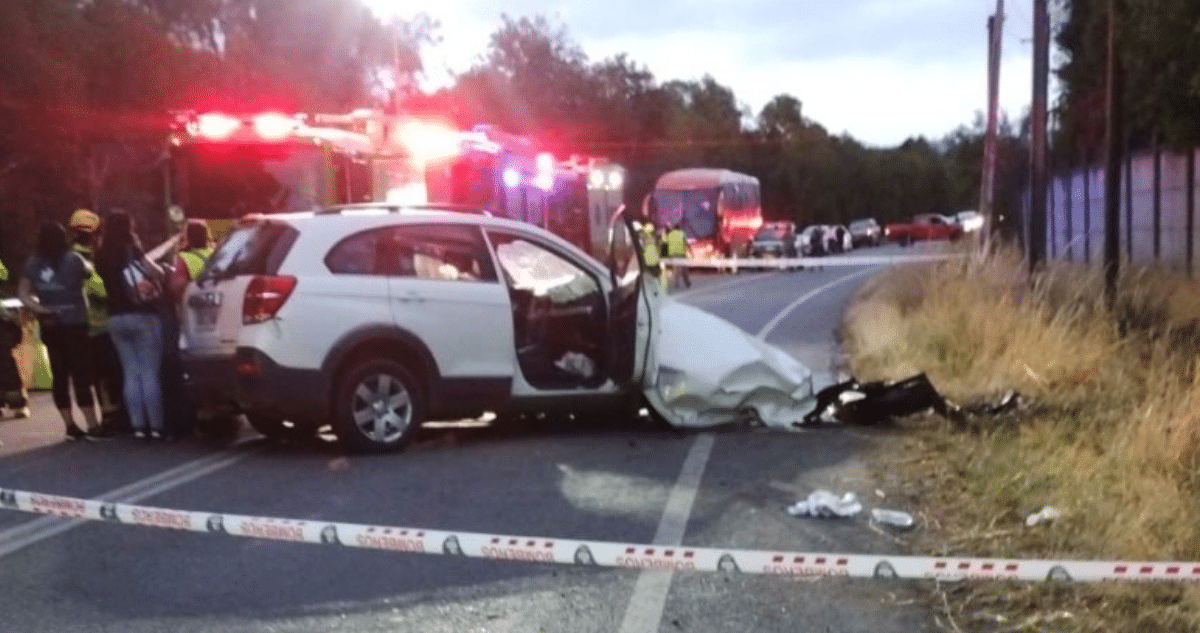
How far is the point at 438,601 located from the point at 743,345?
526 centimetres

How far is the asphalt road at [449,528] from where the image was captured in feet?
21.7

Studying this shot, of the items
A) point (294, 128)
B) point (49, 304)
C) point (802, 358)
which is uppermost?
point (294, 128)

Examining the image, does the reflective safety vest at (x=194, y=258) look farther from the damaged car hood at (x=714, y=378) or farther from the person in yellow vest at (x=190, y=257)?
the damaged car hood at (x=714, y=378)

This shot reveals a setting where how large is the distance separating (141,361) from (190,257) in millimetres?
915

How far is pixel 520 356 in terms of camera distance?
11266 millimetres

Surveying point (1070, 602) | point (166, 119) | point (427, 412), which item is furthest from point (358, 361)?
point (166, 119)

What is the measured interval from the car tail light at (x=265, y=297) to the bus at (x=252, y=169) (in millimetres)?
6232

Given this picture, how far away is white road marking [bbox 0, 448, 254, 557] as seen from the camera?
8070 mm

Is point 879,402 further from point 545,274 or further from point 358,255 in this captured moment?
point 358,255

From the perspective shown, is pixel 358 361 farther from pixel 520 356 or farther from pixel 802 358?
pixel 802 358

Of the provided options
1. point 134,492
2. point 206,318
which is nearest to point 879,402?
point 206,318

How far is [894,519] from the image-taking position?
27.2 feet

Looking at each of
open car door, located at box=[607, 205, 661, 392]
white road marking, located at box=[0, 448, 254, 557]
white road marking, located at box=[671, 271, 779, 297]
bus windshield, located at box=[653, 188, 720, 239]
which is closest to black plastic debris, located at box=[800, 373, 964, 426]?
open car door, located at box=[607, 205, 661, 392]

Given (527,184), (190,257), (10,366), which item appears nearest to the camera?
(190,257)
